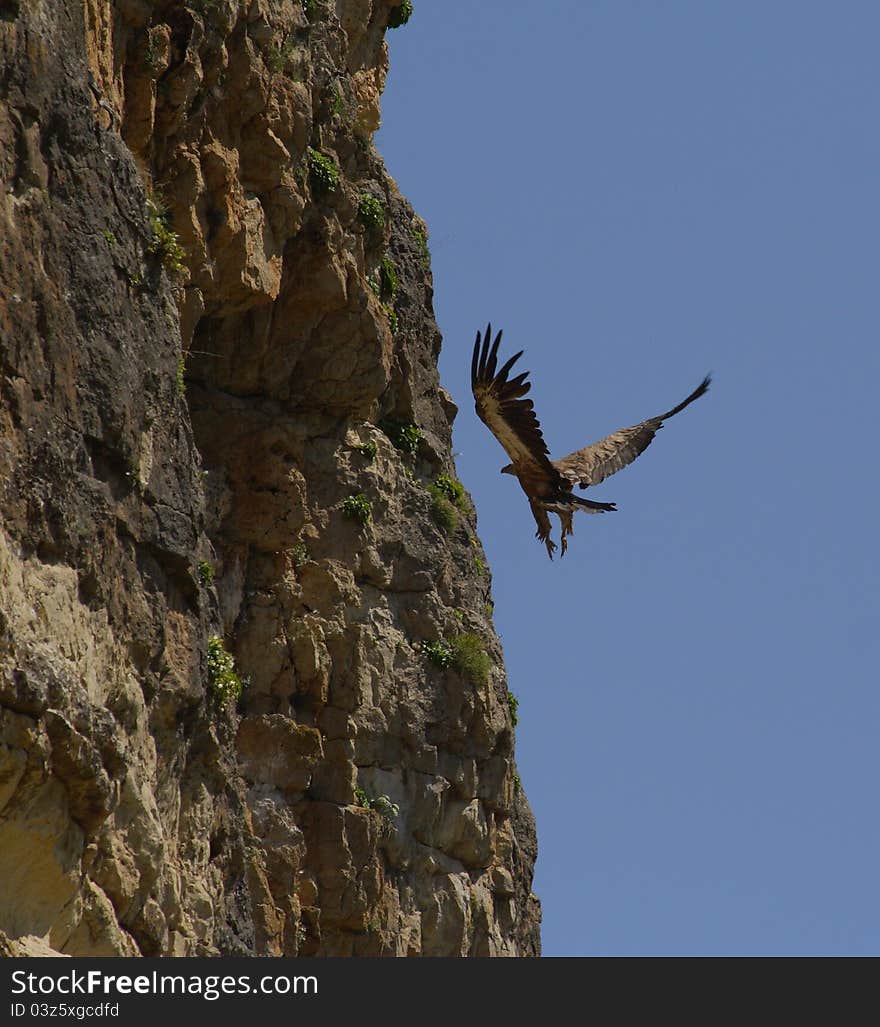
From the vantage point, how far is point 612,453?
99.7 ft

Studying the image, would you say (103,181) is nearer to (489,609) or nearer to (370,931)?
(370,931)

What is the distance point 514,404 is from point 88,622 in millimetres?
8664

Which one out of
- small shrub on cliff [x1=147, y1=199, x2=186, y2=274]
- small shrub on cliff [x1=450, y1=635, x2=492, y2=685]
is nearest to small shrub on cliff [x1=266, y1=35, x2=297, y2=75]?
small shrub on cliff [x1=147, y1=199, x2=186, y2=274]

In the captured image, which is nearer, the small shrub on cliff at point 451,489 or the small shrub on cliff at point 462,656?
the small shrub on cliff at point 462,656

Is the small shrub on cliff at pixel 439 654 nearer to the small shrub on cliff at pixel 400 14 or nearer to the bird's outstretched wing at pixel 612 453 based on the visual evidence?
the bird's outstretched wing at pixel 612 453

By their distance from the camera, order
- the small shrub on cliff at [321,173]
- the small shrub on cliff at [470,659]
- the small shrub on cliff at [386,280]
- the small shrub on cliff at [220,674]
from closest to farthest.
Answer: the small shrub on cliff at [220,674]
the small shrub on cliff at [321,173]
the small shrub on cliff at [386,280]
the small shrub on cliff at [470,659]

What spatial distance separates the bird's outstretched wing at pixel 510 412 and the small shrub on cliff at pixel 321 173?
320 cm

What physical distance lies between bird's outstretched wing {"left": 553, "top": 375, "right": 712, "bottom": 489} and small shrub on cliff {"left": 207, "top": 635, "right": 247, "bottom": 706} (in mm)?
6183

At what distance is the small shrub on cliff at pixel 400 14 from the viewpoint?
32938mm

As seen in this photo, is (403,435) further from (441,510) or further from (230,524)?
(230,524)

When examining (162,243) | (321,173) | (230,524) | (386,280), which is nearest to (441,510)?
(386,280)

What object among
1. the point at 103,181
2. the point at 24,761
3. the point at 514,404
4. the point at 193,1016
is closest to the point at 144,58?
the point at 103,181

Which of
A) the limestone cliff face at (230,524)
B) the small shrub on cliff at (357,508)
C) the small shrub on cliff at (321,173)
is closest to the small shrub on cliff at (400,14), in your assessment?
the limestone cliff face at (230,524)

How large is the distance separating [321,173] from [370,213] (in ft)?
5.08
